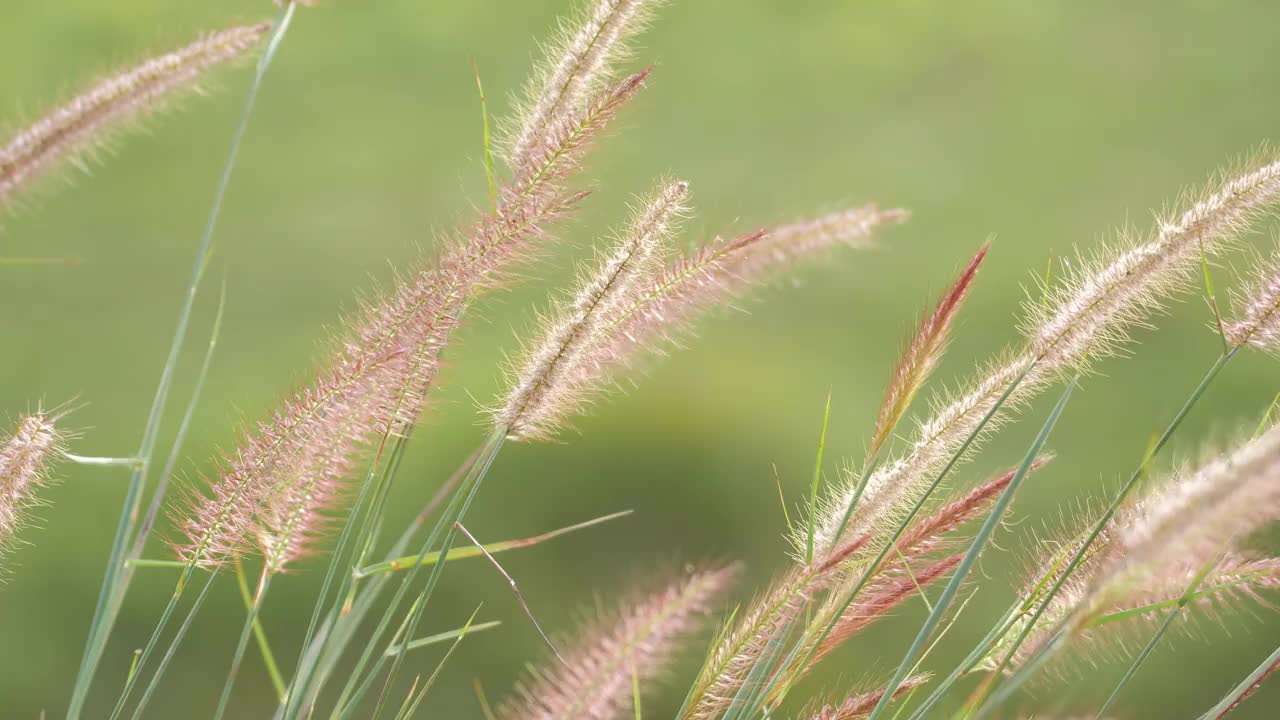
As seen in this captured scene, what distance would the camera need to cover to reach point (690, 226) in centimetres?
139

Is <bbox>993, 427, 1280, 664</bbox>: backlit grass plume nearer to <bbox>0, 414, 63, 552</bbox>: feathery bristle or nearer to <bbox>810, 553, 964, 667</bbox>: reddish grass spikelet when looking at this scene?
<bbox>810, 553, 964, 667</bbox>: reddish grass spikelet

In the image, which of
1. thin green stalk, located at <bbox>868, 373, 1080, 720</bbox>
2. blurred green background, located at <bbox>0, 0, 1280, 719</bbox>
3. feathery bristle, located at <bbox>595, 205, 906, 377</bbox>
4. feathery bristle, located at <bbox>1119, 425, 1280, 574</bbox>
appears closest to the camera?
feathery bristle, located at <bbox>1119, 425, 1280, 574</bbox>

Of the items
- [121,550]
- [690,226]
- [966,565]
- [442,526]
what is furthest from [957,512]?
[690,226]

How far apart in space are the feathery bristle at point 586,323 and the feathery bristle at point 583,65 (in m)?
0.08

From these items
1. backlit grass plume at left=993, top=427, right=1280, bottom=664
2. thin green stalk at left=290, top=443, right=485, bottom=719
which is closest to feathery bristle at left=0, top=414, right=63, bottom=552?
thin green stalk at left=290, top=443, right=485, bottom=719

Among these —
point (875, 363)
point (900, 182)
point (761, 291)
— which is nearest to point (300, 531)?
point (875, 363)

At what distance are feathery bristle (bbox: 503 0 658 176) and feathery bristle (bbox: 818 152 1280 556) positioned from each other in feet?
0.86

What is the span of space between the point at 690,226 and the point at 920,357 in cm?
82

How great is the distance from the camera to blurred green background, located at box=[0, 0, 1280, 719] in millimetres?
1586

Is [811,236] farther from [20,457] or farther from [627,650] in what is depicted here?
[20,457]

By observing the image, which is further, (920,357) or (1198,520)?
(920,357)

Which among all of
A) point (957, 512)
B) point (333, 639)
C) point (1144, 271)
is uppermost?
point (1144, 271)

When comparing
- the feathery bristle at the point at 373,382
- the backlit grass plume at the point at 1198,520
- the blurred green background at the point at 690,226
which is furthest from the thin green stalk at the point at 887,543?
the blurred green background at the point at 690,226

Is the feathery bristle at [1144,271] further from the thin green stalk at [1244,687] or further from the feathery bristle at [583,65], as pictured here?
the feathery bristle at [583,65]
